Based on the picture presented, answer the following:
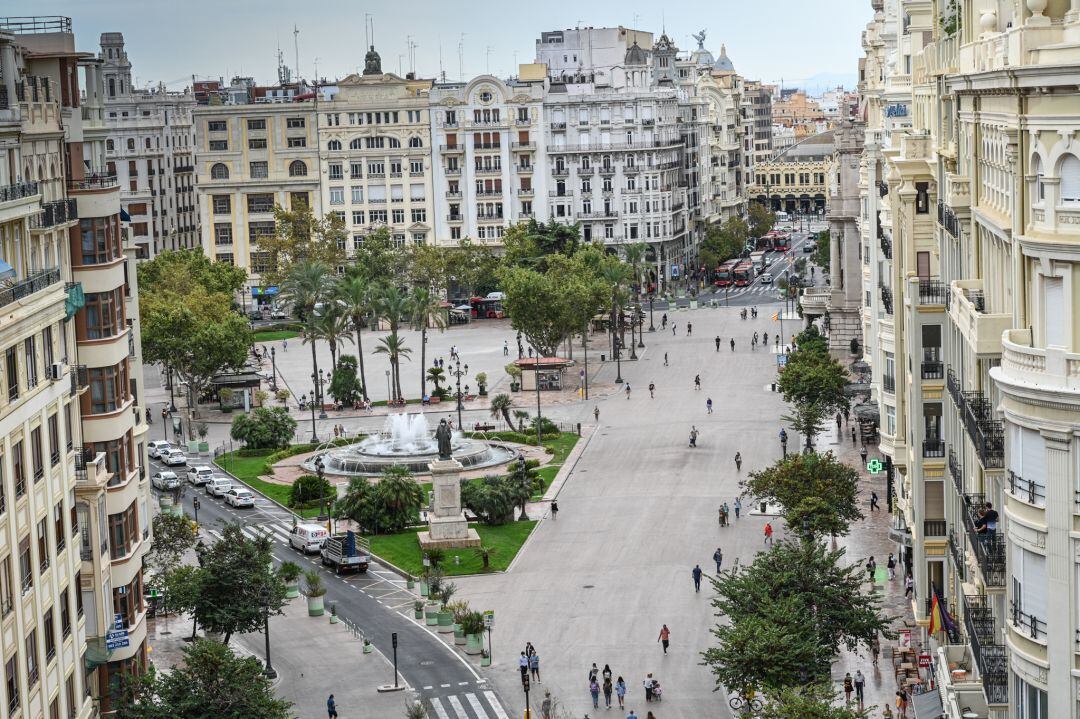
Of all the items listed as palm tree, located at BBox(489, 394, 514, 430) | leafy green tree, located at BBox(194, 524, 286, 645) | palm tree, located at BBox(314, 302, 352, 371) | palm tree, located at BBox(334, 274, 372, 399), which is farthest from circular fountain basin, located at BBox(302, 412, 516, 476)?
leafy green tree, located at BBox(194, 524, 286, 645)

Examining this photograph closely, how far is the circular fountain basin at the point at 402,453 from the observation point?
9269 cm

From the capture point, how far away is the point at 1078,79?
26.4 m

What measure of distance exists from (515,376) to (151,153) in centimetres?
7329

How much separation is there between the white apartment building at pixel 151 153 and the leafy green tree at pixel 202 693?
12739cm

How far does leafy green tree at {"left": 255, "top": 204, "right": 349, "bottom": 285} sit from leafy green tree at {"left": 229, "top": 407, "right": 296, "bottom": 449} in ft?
185

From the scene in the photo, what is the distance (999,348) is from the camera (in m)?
31.7

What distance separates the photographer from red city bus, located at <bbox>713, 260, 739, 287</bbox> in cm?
18662

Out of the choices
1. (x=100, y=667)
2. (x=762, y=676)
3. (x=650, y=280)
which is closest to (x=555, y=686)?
(x=762, y=676)

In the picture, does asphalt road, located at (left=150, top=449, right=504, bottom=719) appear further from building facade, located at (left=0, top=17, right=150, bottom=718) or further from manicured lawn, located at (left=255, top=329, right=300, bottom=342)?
manicured lawn, located at (left=255, top=329, right=300, bottom=342)

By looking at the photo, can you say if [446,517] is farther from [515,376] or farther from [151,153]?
[151,153]

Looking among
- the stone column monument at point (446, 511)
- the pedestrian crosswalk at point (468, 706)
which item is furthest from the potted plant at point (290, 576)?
the pedestrian crosswalk at point (468, 706)

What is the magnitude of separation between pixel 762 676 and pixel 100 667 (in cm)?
1771

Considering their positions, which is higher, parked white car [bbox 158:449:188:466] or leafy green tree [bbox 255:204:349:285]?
leafy green tree [bbox 255:204:349:285]

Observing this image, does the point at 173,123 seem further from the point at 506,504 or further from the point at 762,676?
the point at 762,676
